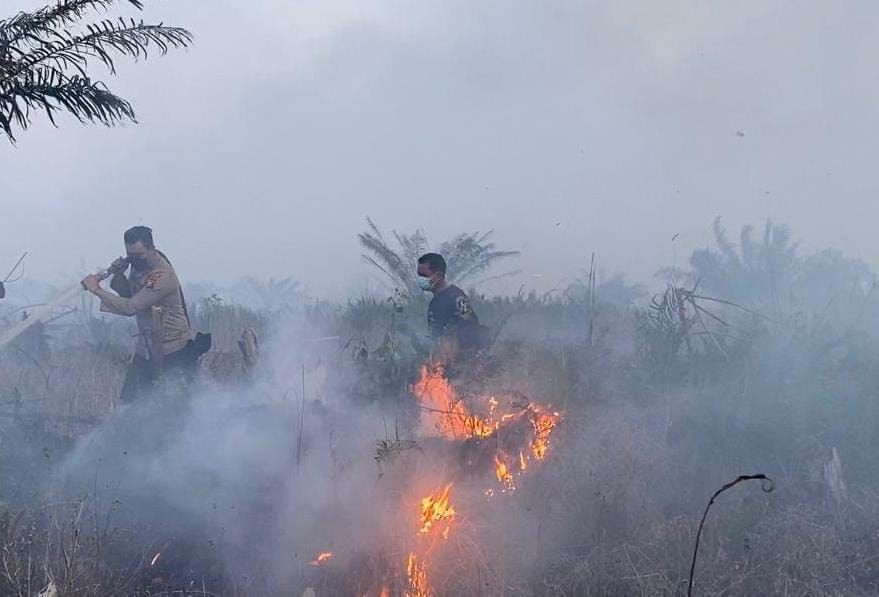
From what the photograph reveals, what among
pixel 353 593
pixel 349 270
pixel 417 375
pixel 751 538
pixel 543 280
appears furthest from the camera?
pixel 349 270

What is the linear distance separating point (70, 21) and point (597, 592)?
178 inches

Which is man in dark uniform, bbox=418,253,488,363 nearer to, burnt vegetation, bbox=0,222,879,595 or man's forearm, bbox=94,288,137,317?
burnt vegetation, bbox=0,222,879,595

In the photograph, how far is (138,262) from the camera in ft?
23.1

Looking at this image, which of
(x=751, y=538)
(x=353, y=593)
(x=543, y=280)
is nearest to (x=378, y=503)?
(x=353, y=593)

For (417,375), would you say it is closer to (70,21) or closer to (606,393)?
(606,393)

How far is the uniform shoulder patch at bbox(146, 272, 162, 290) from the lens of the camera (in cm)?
681

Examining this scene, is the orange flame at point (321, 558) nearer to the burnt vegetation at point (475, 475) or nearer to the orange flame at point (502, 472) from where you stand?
the burnt vegetation at point (475, 475)

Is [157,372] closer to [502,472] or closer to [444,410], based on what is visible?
[444,410]

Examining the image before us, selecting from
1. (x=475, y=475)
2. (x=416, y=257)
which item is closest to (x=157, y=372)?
(x=475, y=475)

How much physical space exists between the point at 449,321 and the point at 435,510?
74.4 inches

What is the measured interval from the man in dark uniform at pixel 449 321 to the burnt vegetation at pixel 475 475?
0.78ft

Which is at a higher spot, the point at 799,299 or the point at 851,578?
the point at 799,299

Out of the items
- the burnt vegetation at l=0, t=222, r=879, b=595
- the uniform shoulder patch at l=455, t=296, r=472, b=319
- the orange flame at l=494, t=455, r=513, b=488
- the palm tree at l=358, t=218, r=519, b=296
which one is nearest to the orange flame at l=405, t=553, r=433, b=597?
the burnt vegetation at l=0, t=222, r=879, b=595

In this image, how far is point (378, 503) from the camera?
5457 millimetres
